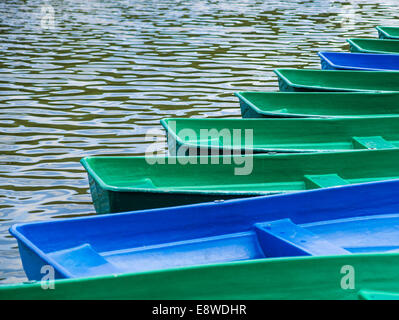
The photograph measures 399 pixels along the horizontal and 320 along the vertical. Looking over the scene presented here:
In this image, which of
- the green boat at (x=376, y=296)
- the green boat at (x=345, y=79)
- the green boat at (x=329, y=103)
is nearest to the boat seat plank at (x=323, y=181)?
the green boat at (x=329, y=103)

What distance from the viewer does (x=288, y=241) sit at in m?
5.41

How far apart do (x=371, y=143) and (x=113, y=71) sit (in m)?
7.23

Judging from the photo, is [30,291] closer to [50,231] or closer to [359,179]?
[50,231]

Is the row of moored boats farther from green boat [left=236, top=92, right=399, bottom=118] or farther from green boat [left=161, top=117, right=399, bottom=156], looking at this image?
green boat [left=236, top=92, right=399, bottom=118]

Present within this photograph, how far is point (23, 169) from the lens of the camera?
882 cm

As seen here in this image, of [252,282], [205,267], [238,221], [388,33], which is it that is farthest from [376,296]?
[388,33]

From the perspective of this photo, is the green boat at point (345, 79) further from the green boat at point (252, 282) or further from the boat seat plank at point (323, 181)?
the green boat at point (252, 282)

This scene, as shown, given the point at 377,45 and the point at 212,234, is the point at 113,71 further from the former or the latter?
the point at 212,234

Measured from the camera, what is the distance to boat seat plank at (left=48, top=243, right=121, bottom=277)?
504 cm

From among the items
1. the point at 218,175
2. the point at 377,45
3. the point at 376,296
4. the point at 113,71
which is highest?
the point at 377,45

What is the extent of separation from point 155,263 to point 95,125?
562 centimetres

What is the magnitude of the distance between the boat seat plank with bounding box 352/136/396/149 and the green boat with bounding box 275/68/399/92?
236 cm

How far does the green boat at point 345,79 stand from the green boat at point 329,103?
0.88 meters

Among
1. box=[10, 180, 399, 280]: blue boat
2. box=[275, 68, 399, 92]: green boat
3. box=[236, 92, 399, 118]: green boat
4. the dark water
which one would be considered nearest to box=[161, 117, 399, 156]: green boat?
box=[236, 92, 399, 118]: green boat
